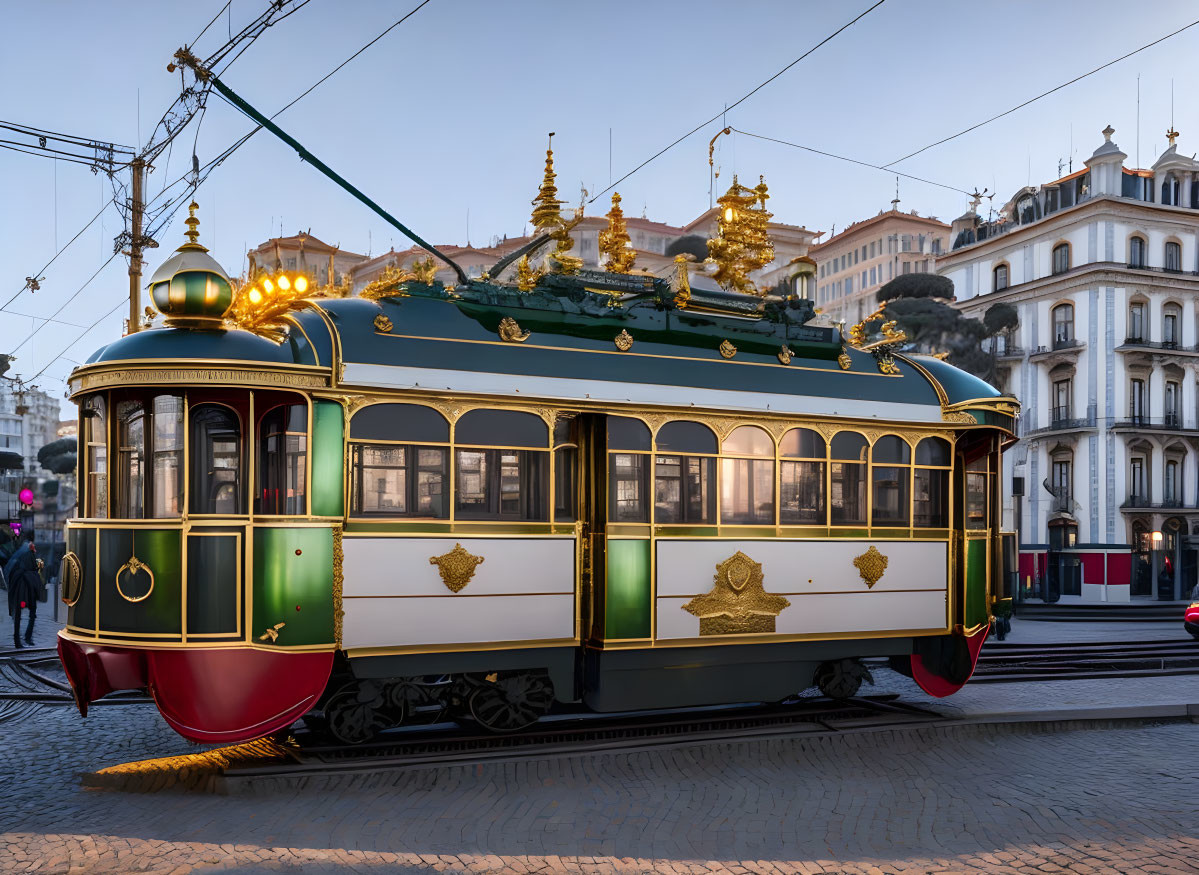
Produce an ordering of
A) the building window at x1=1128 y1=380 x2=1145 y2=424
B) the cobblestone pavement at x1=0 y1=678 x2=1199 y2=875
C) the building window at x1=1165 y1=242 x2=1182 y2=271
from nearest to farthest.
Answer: the cobblestone pavement at x1=0 y1=678 x2=1199 y2=875
the building window at x1=1128 y1=380 x2=1145 y2=424
the building window at x1=1165 y1=242 x2=1182 y2=271

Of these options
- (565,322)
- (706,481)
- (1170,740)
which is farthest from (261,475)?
(1170,740)

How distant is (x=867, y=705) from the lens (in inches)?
501

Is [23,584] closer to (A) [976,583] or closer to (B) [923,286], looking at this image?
(A) [976,583]

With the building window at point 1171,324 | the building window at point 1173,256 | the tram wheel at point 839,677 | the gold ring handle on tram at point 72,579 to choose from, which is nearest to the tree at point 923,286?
the building window at point 1173,256

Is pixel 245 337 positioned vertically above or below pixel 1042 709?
above

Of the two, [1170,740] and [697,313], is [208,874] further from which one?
[1170,740]

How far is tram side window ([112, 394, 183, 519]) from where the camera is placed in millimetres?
9547

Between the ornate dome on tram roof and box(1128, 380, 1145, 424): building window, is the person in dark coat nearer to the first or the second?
the ornate dome on tram roof

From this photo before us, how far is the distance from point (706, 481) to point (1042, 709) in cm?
506

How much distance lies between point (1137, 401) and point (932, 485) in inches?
1518

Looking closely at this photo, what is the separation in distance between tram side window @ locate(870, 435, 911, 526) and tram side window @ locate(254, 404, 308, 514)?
655 cm

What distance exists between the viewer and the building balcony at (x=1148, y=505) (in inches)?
1779

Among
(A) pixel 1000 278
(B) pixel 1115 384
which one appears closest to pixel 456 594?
(B) pixel 1115 384

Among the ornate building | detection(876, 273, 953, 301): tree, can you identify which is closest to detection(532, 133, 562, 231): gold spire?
the ornate building
